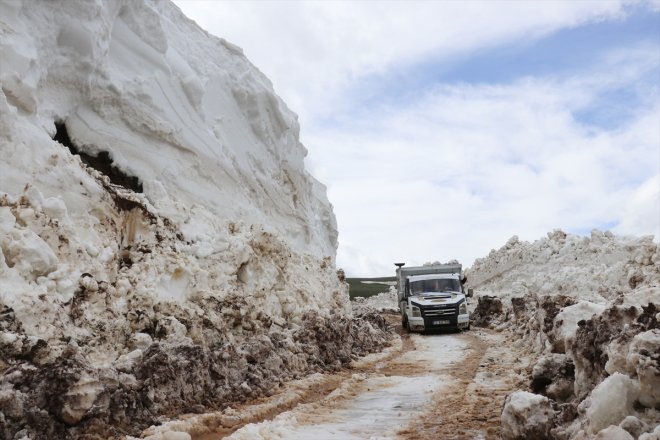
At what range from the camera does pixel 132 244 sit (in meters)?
10.8

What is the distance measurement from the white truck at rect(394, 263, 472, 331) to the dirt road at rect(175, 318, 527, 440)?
744cm

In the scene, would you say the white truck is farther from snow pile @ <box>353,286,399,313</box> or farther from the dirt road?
snow pile @ <box>353,286,399,313</box>

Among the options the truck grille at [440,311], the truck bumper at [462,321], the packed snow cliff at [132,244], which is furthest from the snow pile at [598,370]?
the truck bumper at [462,321]

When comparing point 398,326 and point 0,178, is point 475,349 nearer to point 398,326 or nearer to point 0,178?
point 398,326

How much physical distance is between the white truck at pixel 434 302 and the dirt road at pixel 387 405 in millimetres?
7436

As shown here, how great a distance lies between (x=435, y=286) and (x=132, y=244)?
1498cm

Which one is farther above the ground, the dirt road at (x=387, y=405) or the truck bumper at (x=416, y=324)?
the truck bumper at (x=416, y=324)

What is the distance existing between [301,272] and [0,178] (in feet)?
28.3

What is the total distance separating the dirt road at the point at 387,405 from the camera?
7480 millimetres

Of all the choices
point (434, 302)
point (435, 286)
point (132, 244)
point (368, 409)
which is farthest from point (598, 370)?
point (435, 286)

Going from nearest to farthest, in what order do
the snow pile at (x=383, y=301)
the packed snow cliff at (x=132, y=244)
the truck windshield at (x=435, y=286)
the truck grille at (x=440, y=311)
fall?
the packed snow cliff at (x=132, y=244) → the truck grille at (x=440, y=311) → the truck windshield at (x=435, y=286) → the snow pile at (x=383, y=301)

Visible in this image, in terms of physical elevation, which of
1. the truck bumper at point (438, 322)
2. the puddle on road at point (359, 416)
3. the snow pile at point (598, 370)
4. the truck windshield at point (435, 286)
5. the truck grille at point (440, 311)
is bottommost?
the puddle on road at point (359, 416)

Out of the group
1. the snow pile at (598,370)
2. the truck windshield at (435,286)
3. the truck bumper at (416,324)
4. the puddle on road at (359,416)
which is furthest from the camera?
the truck windshield at (435,286)

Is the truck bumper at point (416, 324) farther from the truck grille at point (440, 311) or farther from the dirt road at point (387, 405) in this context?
the dirt road at point (387, 405)
